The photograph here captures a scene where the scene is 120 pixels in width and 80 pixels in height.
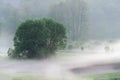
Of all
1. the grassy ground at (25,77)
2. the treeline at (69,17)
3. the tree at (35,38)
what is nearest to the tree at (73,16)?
the treeline at (69,17)

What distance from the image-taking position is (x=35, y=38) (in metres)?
26.1

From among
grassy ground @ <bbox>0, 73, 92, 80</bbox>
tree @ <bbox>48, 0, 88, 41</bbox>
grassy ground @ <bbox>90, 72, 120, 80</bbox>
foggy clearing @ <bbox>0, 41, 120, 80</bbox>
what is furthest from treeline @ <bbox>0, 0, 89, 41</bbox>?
grassy ground @ <bbox>0, 73, 92, 80</bbox>

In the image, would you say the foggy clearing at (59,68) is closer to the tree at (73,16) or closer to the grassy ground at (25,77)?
the grassy ground at (25,77)

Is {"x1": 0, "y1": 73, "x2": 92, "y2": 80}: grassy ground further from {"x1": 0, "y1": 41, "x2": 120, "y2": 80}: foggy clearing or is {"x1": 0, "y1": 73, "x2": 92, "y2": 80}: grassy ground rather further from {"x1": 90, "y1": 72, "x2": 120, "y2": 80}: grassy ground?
{"x1": 90, "y1": 72, "x2": 120, "y2": 80}: grassy ground

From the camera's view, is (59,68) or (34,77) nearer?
(34,77)

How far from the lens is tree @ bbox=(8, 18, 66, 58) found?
1019 inches

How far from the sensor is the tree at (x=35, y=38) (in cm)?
2588

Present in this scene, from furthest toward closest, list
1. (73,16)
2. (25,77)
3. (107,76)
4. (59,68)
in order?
1. (73,16)
2. (59,68)
3. (107,76)
4. (25,77)

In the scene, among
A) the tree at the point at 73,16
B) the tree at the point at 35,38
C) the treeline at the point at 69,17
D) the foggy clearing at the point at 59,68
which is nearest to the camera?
the foggy clearing at the point at 59,68

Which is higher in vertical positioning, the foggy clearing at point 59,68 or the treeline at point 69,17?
the treeline at point 69,17

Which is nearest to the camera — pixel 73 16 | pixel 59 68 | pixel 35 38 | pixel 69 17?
pixel 59 68

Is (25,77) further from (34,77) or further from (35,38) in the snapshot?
(35,38)

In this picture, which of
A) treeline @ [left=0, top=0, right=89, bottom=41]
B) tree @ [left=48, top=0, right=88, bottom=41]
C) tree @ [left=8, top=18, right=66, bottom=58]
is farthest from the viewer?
treeline @ [left=0, top=0, right=89, bottom=41]

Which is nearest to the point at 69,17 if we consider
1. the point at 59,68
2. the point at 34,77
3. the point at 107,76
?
the point at 59,68
